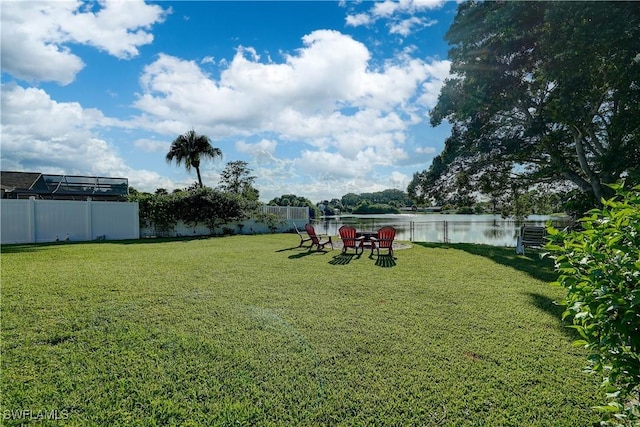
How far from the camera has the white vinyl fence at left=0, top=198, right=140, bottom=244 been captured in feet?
38.7

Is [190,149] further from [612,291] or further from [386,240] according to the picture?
[612,291]

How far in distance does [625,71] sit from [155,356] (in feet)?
40.3

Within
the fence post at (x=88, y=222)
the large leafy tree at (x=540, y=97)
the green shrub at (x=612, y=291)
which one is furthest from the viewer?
the fence post at (x=88, y=222)

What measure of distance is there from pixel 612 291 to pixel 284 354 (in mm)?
2644

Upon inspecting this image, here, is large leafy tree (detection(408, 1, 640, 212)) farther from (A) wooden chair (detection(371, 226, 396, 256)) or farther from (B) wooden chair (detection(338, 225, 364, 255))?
(B) wooden chair (detection(338, 225, 364, 255))

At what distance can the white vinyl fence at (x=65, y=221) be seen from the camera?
1178 cm

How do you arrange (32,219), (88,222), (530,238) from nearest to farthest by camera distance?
(530,238)
(32,219)
(88,222)

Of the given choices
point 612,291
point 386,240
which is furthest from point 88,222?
point 612,291

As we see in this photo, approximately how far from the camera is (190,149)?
23.4 m

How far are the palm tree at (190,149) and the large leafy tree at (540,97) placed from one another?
16.0 meters

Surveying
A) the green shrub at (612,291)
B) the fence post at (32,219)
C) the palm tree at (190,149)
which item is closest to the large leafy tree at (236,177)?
the palm tree at (190,149)

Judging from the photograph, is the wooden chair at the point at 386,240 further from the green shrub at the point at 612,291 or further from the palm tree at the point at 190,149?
the palm tree at the point at 190,149

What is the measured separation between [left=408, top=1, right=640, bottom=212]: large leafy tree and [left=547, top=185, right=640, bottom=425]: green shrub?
7.93 metres

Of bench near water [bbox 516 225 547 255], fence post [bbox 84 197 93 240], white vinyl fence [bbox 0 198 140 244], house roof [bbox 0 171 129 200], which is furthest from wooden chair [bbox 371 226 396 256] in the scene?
house roof [bbox 0 171 129 200]
